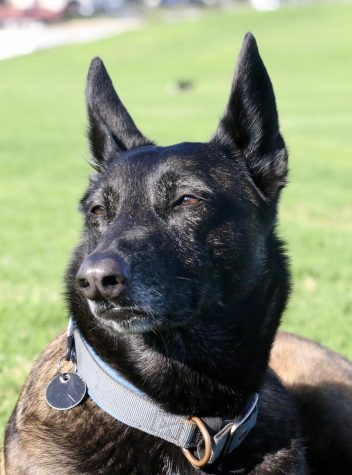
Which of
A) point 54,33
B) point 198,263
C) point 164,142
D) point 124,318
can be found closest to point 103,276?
point 124,318

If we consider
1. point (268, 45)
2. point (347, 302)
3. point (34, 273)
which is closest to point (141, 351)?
point (347, 302)

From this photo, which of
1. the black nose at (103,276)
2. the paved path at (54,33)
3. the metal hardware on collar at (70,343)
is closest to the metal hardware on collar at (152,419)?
the metal hardware on collar at (70,343)

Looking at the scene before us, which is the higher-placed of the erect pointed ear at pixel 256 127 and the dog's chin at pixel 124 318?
the erect pointed ear at pixel 256 127

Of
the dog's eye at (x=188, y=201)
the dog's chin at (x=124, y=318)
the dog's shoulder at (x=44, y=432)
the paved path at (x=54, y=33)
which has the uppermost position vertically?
the dog's eye at (x=188, y=201)

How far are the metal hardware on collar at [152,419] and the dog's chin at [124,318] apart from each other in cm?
19

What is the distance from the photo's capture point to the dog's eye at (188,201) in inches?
133

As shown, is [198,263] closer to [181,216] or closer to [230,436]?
[181,216]

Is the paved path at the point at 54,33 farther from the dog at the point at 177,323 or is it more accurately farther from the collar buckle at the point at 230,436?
the collar buckle at the point at 230,436

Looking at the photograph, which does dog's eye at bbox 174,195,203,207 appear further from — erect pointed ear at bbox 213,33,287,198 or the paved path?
the paved path

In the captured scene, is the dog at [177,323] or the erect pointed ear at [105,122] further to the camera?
the erect pointed ear at [105,122]

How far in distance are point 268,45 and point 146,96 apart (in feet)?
61.4

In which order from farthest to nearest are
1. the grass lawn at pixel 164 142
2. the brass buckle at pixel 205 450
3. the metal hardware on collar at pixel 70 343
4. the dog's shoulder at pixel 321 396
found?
the grass lawn at pixel 164 142
the dog's shoulder at pixel 321 396
the metal hardware on collar at pixel 70 343
the brass buckle at pixel 205 450

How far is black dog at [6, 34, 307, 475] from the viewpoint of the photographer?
10.4ft

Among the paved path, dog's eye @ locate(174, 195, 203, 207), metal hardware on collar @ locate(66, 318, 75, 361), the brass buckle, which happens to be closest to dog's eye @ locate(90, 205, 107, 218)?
dog's eye @ locate(174, 195, 203, 207)
